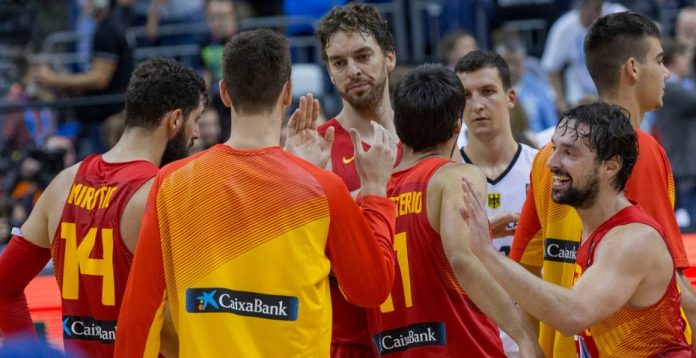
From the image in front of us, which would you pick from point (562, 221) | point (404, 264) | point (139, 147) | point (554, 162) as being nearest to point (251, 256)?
point (404, 264)

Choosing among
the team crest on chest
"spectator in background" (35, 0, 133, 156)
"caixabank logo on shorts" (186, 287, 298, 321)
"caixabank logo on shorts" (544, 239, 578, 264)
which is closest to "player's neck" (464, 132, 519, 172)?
the team crest on chest

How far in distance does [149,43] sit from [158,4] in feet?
1.54

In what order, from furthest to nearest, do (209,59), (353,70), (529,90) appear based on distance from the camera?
(529,90)
(209,59)
(353,70)

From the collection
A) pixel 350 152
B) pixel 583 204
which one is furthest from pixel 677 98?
pixel 583 204

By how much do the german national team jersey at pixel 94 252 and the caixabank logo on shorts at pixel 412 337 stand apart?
44.5 inches

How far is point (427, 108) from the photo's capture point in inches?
205

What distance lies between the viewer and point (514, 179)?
272 inches

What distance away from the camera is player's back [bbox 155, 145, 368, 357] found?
14.8ft

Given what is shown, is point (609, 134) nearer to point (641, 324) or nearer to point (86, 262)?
point (641, 324)

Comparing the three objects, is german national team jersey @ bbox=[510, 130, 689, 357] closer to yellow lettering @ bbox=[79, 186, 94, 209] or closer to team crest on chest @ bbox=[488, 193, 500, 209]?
team crest on chest @ bbox=[488, 193, 500, 209]

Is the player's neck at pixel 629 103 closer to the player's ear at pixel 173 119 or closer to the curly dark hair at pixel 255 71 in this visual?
the curly dark hair at pixel 255 71

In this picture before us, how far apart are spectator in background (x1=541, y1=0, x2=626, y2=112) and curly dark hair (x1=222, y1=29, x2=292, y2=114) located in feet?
27.4

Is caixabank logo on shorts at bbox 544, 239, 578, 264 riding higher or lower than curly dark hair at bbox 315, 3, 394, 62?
lower

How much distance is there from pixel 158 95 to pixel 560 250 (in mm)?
1927
